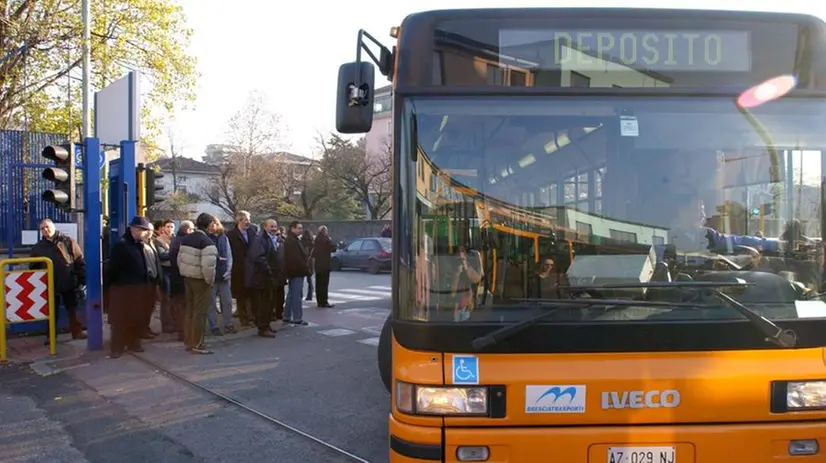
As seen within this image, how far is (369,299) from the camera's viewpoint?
585 inches

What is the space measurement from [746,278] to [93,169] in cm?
760

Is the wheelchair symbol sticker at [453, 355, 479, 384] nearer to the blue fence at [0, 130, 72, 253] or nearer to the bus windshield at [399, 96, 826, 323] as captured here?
the bus windshield at [399, 96, 826, 323]

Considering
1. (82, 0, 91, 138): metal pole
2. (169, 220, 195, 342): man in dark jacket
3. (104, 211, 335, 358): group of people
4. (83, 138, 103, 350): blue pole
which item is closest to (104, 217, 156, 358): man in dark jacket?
(104, 211, 335, 358): group of people

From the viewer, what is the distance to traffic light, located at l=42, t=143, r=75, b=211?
8.02 meters

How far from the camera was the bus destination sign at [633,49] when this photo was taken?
10.8 ft

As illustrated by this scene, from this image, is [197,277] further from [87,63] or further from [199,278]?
[87,63]

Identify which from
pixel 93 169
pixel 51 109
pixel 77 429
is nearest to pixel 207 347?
pixel 93 169

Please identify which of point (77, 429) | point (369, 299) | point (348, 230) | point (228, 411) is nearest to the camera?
point (77, 429)

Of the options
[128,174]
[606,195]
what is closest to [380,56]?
[606,195]

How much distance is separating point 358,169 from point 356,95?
37.1 metres

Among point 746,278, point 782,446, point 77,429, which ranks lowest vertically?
point 77,429

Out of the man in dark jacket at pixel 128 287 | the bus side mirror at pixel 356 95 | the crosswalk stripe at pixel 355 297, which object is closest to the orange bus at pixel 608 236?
the bus side mirror at pixel 356 95

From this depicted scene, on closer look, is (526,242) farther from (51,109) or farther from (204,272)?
(51,109)

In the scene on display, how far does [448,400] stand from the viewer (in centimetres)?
309
